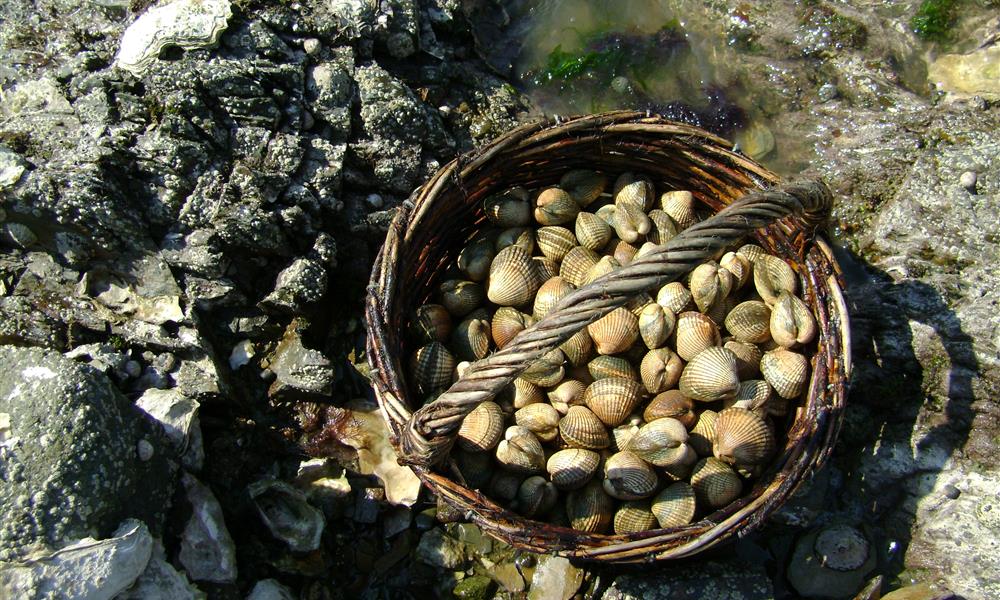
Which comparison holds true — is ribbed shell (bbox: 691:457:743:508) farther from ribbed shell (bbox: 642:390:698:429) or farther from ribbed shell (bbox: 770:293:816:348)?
ribbed shell (bbox: 770:293:816:348)

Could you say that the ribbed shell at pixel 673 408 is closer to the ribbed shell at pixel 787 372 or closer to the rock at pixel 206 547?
the ribbed shell at pixel 787 372

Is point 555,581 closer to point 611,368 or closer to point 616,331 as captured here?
point 611,368

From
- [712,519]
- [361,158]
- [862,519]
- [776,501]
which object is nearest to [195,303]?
[361,158]

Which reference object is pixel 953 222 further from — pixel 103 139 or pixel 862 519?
pixel 103 139

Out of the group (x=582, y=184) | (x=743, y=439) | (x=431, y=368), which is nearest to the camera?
(x=743, y=439)

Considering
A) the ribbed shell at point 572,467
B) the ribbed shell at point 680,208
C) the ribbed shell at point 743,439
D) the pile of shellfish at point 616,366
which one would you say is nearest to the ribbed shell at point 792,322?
the pile of shellfish at point 616,366

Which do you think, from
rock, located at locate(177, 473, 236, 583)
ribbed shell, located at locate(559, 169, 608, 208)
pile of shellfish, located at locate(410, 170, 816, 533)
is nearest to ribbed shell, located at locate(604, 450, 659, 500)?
pile of shellfish, located at locate(410, 170, 816, 533)

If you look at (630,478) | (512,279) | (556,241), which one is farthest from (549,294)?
(630,478)
